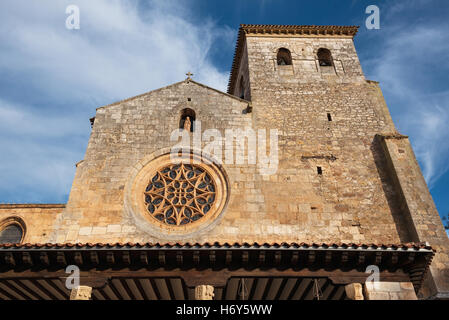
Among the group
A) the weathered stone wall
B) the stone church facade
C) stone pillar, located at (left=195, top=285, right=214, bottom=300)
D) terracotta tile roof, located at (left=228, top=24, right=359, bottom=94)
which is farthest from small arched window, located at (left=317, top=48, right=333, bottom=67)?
the weathered stone wall

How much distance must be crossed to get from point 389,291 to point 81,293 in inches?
217

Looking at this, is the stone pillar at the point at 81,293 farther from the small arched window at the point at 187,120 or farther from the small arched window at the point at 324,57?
the small arched window at the point at 324,57

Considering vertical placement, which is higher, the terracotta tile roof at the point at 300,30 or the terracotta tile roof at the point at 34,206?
the terracotta tile roof at the point at 300,30

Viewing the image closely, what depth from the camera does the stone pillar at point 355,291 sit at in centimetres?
609

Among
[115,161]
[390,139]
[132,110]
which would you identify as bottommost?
[115,161]

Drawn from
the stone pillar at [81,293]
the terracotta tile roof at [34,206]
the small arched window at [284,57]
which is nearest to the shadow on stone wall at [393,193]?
the small arched window at [284,57]

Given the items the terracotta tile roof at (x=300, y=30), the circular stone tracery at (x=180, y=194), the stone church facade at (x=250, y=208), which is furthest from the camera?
the terracotta tile roof at (x=300, y=30)

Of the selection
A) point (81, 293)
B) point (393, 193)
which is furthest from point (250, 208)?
point (81, 293)

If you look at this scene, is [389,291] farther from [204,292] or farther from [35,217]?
[35,217]

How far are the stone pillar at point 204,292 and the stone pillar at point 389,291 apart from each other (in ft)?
9.15
